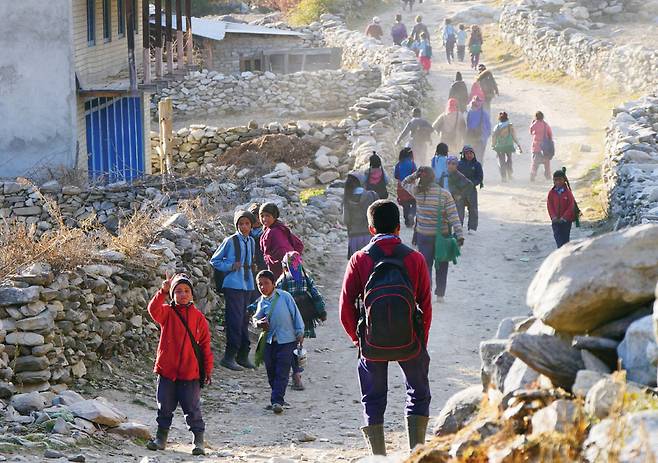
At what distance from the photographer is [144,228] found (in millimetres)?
12211

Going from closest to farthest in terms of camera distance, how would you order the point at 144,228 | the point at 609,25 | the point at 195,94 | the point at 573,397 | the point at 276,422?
1. the point at 573,397
2. the point at 276,422
3. the point at 144,228
4. the point at 195,94
5. the point at 609,25

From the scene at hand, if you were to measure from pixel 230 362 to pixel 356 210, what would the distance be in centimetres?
247

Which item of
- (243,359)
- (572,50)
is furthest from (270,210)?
(572,50)

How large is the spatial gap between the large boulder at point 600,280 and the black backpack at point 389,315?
1.26 metres

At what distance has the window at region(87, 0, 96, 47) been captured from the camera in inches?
868

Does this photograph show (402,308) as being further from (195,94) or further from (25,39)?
(195,94)

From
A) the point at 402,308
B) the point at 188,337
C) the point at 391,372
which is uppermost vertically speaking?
the point at 402,308

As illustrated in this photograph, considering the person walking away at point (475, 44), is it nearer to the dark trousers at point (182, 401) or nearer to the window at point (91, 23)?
the window at point (91, 23)

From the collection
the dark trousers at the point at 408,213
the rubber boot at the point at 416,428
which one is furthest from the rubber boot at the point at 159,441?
the dark trousers at the point at 408,213

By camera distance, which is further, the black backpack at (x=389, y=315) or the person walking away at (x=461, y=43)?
the person walking away at (x=461, y=43)

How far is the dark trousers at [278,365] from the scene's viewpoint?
10062 mm

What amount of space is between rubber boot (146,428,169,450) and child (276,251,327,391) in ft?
7.19

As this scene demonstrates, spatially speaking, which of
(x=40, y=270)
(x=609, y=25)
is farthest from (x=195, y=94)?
(x=40, y=270)

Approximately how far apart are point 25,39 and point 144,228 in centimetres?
907
